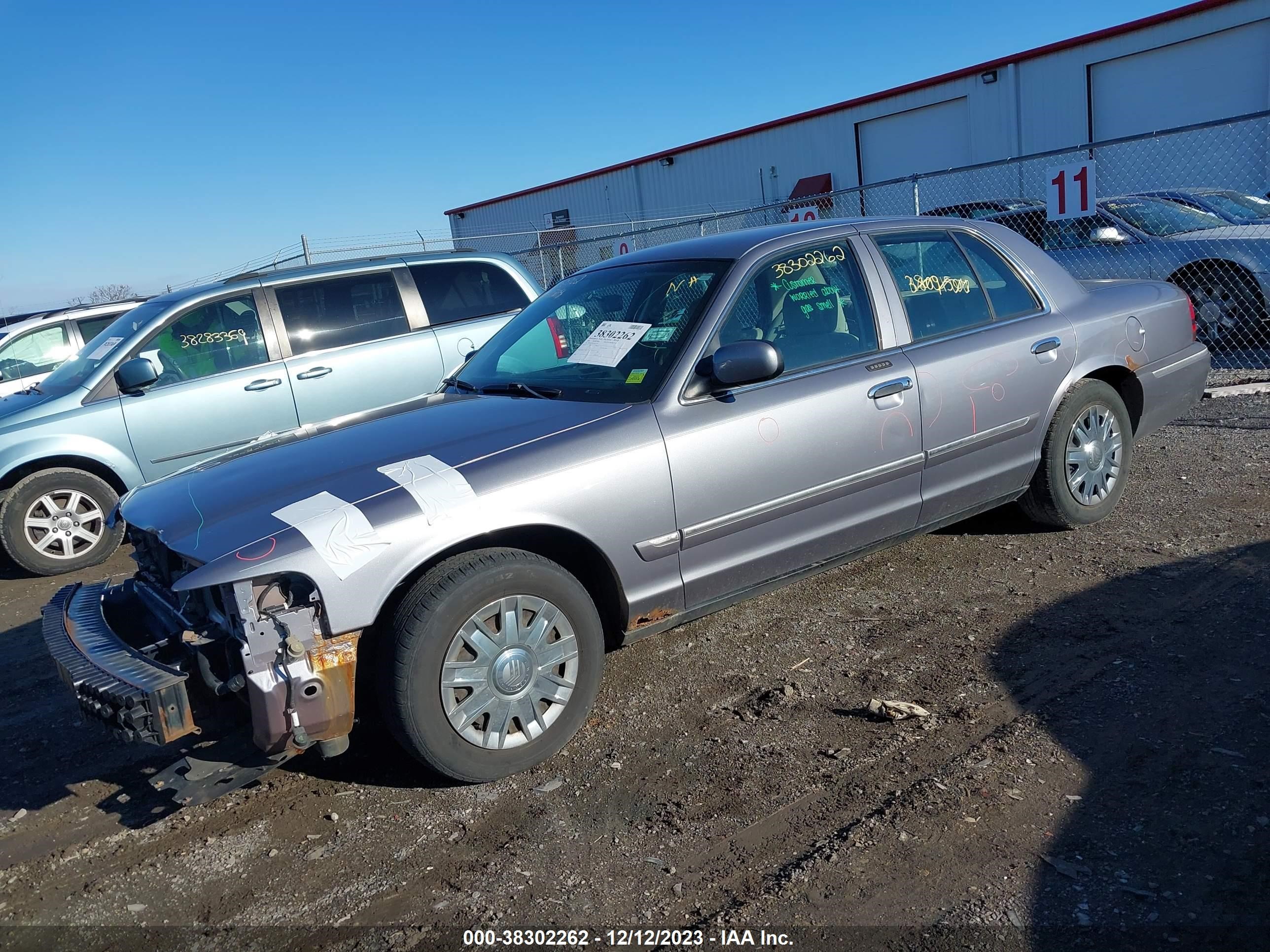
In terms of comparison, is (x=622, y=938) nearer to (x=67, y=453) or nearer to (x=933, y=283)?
(x=933, y=283)

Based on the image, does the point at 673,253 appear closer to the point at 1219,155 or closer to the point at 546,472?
the point at 546,472

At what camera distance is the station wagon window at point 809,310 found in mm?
4020

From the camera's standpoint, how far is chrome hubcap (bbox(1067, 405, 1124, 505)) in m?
5.00

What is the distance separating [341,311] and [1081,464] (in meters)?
5.02

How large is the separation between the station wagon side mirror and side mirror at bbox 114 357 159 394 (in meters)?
4.39

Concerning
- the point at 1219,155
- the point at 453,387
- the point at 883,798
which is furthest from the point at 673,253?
the point at 1219,155

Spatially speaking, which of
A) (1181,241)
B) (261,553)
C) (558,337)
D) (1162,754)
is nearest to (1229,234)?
(1181,241)

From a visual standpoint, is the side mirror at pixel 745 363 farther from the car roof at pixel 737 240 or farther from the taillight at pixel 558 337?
the taillight at pixel 558 337

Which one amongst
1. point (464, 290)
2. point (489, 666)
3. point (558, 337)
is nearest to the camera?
point (489, 666)

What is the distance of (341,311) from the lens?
7.19 metres

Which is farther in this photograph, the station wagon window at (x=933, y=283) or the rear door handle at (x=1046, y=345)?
the rear door handle at (x=1046, y=345)

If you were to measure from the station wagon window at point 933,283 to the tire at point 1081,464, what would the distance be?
698 millimetres

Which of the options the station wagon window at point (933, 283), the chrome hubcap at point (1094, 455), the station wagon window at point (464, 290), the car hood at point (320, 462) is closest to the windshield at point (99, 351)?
the station wagon window at point (464, 290)

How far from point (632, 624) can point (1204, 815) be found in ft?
6.14
